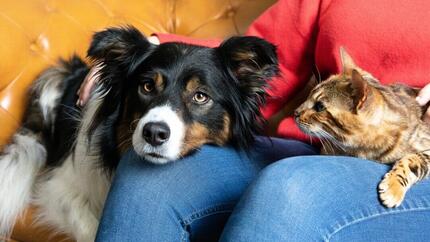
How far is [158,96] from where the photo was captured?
4.46 feet

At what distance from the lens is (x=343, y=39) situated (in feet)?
4.84

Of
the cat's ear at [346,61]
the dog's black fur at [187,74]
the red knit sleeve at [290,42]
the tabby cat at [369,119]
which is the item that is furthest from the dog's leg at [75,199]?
the cat's ear at [346,61]

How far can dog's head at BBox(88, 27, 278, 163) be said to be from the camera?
1298 millimetres

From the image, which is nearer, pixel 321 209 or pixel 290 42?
pixel 321 209

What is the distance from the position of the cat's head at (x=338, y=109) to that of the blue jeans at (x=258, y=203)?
0.65ft

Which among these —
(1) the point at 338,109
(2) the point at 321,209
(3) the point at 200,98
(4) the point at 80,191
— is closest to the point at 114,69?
(3) the point at 200,98

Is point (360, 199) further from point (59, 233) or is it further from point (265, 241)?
point (59, 233)

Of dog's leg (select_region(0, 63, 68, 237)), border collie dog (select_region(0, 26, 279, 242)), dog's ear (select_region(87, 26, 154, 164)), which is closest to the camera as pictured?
border collie dog (select_region(0, 26, 279, 242))

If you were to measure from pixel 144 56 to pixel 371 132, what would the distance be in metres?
0.67

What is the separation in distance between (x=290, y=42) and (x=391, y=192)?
0.72 m

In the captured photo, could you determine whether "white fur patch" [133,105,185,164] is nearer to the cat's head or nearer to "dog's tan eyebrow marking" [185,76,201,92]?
"dog's tan eyebrow marking" [185,76,201,92]

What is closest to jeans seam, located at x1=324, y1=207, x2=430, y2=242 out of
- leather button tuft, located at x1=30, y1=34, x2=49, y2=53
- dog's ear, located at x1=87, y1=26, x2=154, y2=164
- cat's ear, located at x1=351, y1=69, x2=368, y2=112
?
cat's ear, located at x1=351, y1=69, x2=368, y2=112

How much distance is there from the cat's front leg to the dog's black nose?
0.51m

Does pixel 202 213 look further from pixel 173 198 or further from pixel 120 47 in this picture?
pixel 120 47
